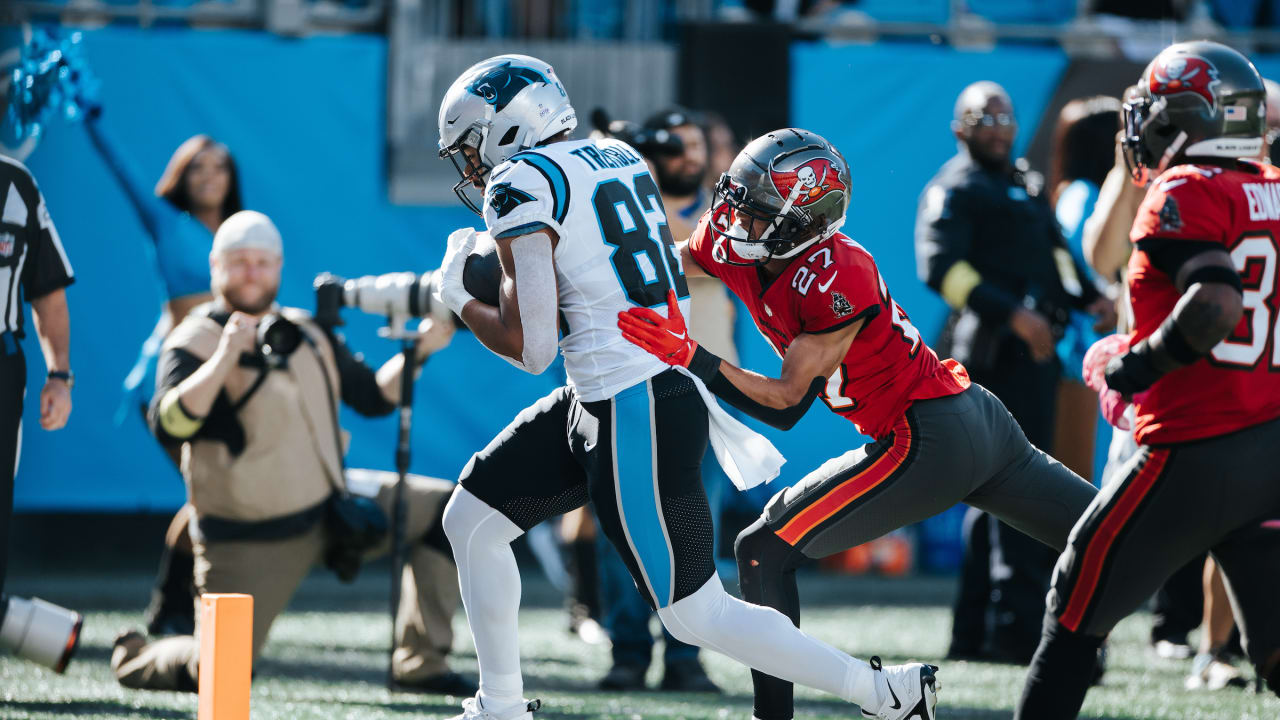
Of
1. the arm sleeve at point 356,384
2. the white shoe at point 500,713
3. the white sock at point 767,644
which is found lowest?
the white shoe at point 500,713

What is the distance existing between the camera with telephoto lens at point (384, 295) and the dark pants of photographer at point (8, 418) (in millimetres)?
922

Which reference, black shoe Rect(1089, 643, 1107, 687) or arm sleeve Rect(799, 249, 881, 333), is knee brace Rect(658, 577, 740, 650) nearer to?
arm sleeve Rect(799, 249, 881, 333)

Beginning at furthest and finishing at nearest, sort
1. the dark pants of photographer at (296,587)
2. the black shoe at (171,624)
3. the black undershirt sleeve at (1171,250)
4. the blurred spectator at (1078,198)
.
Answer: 1. the blurred spectator at (1078,198)
2. the black shoe at (171,624)
3. the dark pants of photographer at (296,587)
4. the black undershirt sleeve at (1171,250)

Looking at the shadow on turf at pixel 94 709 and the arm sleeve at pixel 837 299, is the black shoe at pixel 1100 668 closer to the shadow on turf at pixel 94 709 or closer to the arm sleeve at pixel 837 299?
the arm sleeve at pixel 837 299

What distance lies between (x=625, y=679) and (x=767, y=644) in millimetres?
1613

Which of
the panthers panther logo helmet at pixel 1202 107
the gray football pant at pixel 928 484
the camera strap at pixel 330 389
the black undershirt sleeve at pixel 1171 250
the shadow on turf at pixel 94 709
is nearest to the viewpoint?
the black undershirt sleeve at pixel 1171 250

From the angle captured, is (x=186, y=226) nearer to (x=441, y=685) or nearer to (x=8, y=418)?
(x=8, y=418)

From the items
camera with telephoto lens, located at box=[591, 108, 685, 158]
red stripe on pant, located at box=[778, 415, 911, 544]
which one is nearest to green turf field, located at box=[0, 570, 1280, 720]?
red stripe on pant, located at box=[778, 415, 911, 544]

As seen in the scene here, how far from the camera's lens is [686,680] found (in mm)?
5047

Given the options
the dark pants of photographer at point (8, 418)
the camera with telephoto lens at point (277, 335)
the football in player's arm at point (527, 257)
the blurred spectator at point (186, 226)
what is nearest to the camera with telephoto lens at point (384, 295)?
the camera with telephoto lens at point (277, 335)

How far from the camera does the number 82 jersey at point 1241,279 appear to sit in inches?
122

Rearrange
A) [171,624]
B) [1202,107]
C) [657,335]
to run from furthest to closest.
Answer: [171,624] → [657,335] → [1202,107]

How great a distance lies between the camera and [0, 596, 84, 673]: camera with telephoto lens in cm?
438

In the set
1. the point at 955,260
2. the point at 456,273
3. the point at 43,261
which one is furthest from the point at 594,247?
the point at 955,260
